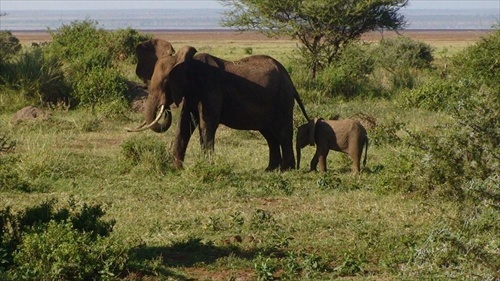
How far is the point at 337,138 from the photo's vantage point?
1327cm

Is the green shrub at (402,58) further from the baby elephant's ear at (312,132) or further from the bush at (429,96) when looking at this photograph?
the baby elephant's ear at (312,132)

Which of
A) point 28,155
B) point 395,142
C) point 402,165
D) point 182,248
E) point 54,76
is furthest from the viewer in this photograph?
point 54,76

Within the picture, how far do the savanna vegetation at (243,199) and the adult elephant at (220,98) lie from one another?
1.28 ft

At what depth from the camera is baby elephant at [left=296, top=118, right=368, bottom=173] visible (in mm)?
13156

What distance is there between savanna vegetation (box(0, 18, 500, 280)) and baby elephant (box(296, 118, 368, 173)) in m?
0.34

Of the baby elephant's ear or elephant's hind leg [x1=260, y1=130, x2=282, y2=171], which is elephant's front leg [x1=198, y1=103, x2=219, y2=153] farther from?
the baby elephant's ear

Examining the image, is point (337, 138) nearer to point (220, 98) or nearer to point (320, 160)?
point (320, 160)

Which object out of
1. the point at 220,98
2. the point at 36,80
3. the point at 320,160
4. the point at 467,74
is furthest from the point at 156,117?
the point at 467,74

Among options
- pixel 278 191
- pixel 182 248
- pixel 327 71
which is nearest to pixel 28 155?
pixel 278 191

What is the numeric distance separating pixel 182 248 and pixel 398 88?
16.3 m

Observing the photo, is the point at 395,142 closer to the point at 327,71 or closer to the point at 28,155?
the point at 28,155

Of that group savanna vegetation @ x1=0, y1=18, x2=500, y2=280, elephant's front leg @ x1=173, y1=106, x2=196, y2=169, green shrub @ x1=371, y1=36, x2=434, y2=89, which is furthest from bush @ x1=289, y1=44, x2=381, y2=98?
elephant's front leg @ x1=173, y1=106, x2=196, y2=169

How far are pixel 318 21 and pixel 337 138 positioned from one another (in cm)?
1470

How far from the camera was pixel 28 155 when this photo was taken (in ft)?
42.5
